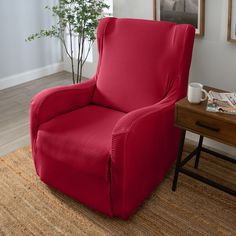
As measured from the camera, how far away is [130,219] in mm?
1767

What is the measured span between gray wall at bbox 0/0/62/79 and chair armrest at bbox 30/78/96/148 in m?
1.69

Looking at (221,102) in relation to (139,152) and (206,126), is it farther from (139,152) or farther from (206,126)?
(139,152)

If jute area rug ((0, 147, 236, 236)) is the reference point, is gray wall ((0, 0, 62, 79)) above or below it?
above

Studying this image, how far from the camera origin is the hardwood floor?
101 inches

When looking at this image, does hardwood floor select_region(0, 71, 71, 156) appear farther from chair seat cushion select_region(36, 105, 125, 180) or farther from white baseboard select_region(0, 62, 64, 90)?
chair seat cushion select_region(36, 105, 125, 180)

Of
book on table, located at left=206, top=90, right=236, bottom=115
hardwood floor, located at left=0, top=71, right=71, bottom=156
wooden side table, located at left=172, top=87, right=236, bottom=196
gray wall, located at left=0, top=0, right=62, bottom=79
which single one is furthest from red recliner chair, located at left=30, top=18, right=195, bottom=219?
gray wall, located at left=0, top=0, right=62, bottom=79

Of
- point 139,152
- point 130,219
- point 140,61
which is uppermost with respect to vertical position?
point 140,61

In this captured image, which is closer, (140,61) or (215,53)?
(140,61)

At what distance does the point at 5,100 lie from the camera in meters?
3.29

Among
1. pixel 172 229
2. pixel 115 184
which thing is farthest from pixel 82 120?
pixel 172 229

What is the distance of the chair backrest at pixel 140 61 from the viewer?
193 centimetres

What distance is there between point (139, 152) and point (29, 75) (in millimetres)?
2488

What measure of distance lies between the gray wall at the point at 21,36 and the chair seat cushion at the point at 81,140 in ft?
6.05

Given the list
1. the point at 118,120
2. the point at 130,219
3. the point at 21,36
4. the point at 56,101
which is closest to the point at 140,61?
the point at 118,120
